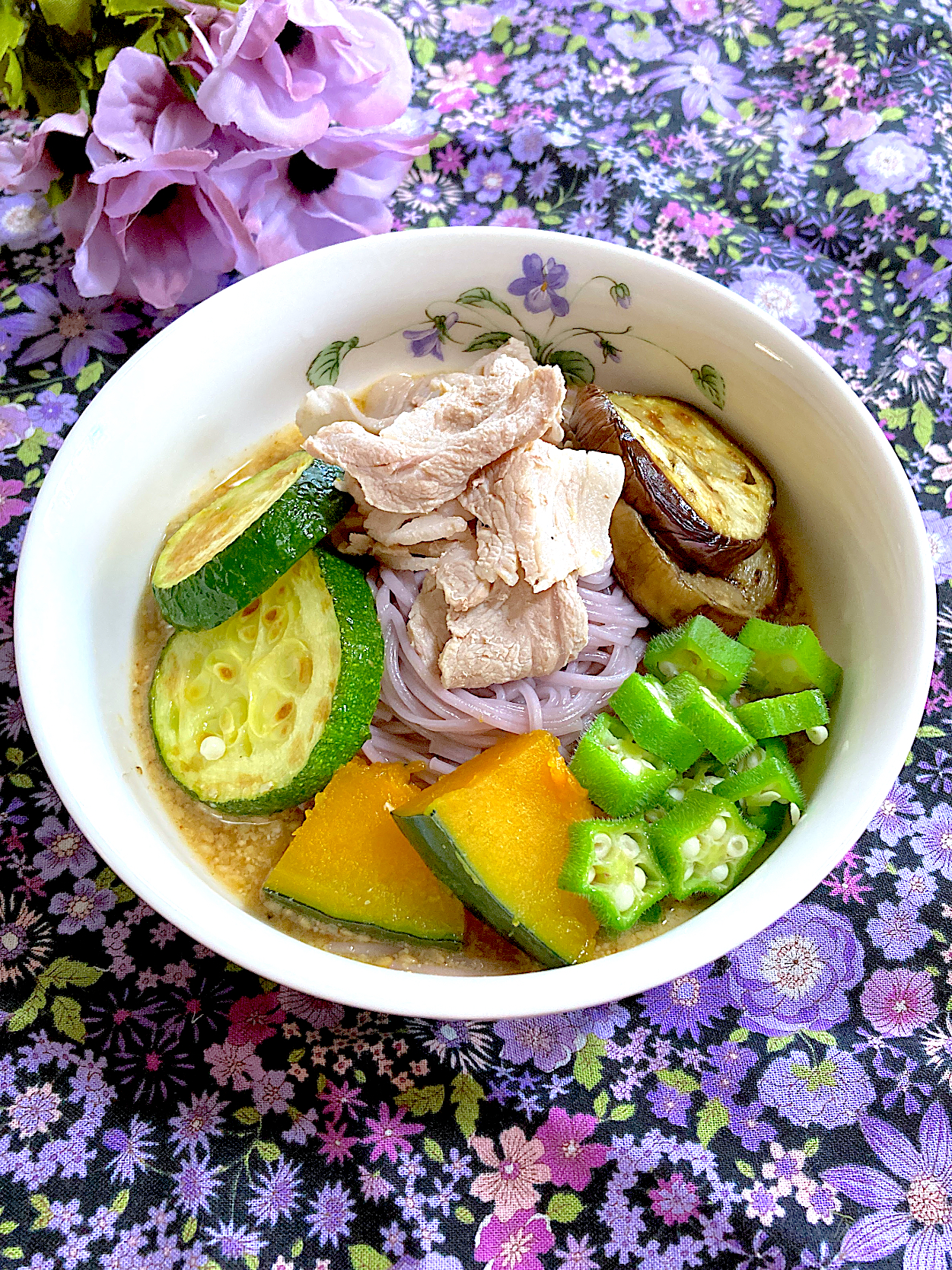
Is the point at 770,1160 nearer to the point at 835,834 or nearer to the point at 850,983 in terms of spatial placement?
the point at 850,983

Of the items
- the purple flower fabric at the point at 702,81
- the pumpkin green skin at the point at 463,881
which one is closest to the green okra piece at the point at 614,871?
the pumpkin green skin at the point at 463,881

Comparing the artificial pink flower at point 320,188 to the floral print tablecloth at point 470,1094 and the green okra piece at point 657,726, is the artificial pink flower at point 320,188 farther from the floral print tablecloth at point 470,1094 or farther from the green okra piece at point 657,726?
the green okra piece at point 657,726

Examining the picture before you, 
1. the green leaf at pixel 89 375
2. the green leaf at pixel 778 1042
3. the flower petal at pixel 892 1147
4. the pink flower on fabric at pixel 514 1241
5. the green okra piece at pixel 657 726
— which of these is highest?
the green leaf at pixel 89 375

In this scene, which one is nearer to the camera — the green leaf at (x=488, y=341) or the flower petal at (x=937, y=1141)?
the flower petal at (x=937, y=1141)

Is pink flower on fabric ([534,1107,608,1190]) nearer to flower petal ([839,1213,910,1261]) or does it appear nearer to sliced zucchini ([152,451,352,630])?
flower petal ([839,1213,910,1261])

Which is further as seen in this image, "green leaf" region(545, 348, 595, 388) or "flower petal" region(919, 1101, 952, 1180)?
"green leaf" region(545, 348, 595, 388)

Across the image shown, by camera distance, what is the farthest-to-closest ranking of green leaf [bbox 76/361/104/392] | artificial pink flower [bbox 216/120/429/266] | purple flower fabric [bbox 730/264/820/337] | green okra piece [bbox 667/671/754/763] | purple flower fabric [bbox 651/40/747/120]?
purple flower fabric [bbox 651/40/747/120] → purple flower fabric [bbox 730/264/820/337] → green leaf [bbox 76/361/104/392] → artificial pink flower [bbox 216/120/429/266] → green okra piece [bbox 667/671/754/763]

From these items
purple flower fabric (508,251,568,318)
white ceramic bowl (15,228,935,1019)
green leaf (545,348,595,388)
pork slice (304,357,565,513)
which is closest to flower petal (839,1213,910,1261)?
white ceramic bowl (15,228,935,1019)
